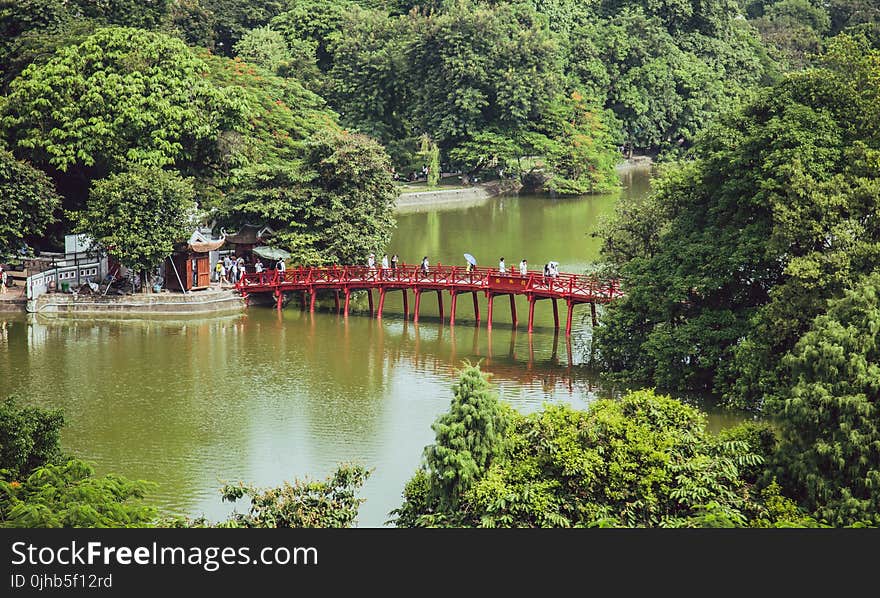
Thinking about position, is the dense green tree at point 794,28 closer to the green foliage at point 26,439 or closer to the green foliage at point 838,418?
the green foliage at point 838,418

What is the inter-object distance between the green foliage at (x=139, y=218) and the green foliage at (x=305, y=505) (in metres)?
21.5

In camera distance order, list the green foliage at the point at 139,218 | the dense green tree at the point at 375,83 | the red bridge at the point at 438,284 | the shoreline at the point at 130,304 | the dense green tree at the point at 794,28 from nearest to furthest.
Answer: the red bridge at the point at 438,284, the green foliage at the point at 139,218, the shoreline at the point at 130,304, the dense green tree at the point at 375,83, the dense green tree at the point at 794,28

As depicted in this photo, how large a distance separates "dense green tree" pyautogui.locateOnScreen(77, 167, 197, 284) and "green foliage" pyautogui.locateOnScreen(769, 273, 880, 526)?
23.6 metres

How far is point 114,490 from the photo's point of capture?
2217cm

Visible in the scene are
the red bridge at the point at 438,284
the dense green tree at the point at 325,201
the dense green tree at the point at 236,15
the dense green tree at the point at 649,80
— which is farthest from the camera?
the dense green tree at the point at 236,15

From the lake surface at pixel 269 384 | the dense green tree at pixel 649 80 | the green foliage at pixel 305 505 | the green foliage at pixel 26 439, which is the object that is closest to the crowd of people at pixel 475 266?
the lake surface at pixel 269 384

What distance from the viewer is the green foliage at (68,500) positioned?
20.4 meters

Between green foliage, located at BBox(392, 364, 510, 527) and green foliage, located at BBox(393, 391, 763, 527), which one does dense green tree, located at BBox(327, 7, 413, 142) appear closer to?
green foliage, located at BBox(393, 391, 763, 527)

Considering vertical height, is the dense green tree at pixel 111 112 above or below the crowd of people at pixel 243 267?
above

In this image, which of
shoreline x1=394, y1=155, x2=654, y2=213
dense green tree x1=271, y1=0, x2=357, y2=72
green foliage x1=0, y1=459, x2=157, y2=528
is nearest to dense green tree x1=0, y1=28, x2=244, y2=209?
shoreline x1=394, y1=155, x2=654, y2=213

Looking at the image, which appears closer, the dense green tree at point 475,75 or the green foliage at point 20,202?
the green foliage at point 20,202

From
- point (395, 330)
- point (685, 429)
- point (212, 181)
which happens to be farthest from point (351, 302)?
point (685, 429)

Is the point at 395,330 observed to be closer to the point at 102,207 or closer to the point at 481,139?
the point at 102,207

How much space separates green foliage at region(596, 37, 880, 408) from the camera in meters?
31.7
